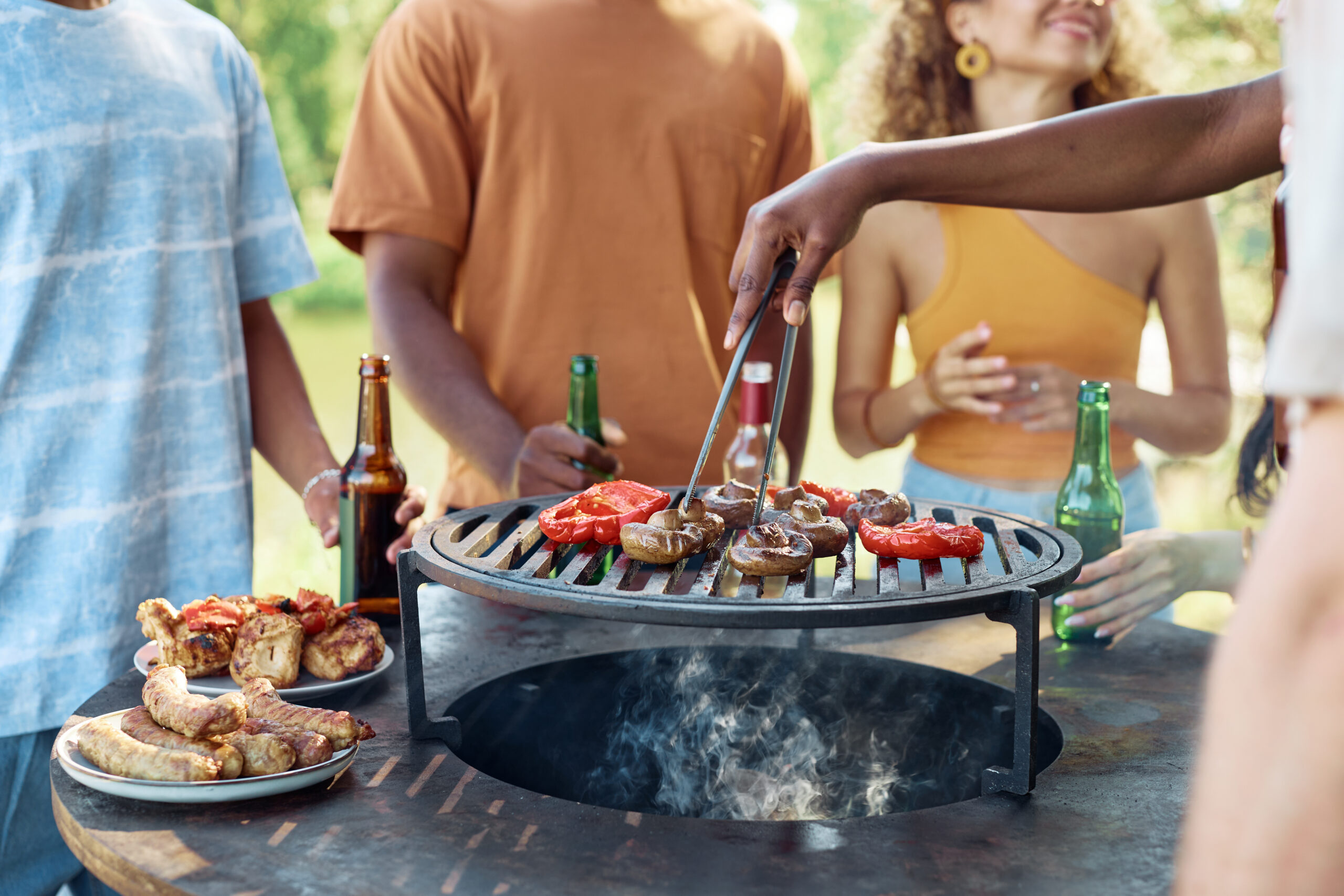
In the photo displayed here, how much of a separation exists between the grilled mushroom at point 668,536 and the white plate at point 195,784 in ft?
1.54

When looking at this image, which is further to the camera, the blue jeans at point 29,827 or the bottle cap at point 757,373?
the bottle cap at point 757,373

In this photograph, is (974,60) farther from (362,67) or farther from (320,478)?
(362,67)

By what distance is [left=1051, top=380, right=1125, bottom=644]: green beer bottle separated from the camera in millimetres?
2041

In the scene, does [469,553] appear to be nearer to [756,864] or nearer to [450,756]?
[450,756]

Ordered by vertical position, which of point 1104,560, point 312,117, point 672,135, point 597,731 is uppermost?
point 312,117

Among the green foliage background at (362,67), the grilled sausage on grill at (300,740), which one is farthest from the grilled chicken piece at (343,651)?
the green foliage background at (362,67)

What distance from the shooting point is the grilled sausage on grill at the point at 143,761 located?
50.8 inches

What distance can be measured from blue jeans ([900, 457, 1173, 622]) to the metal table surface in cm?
117

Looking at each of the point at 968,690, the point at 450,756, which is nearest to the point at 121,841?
the point at 450,756

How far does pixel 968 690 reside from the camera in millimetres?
1881

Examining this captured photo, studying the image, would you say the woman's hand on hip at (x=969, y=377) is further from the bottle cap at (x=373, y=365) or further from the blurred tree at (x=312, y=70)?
the blurred tree at (x=312, y=70)

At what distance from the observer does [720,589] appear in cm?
145

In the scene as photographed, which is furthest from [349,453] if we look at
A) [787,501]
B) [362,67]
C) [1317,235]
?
[1317,235]

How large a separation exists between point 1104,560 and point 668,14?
1.92 meters
